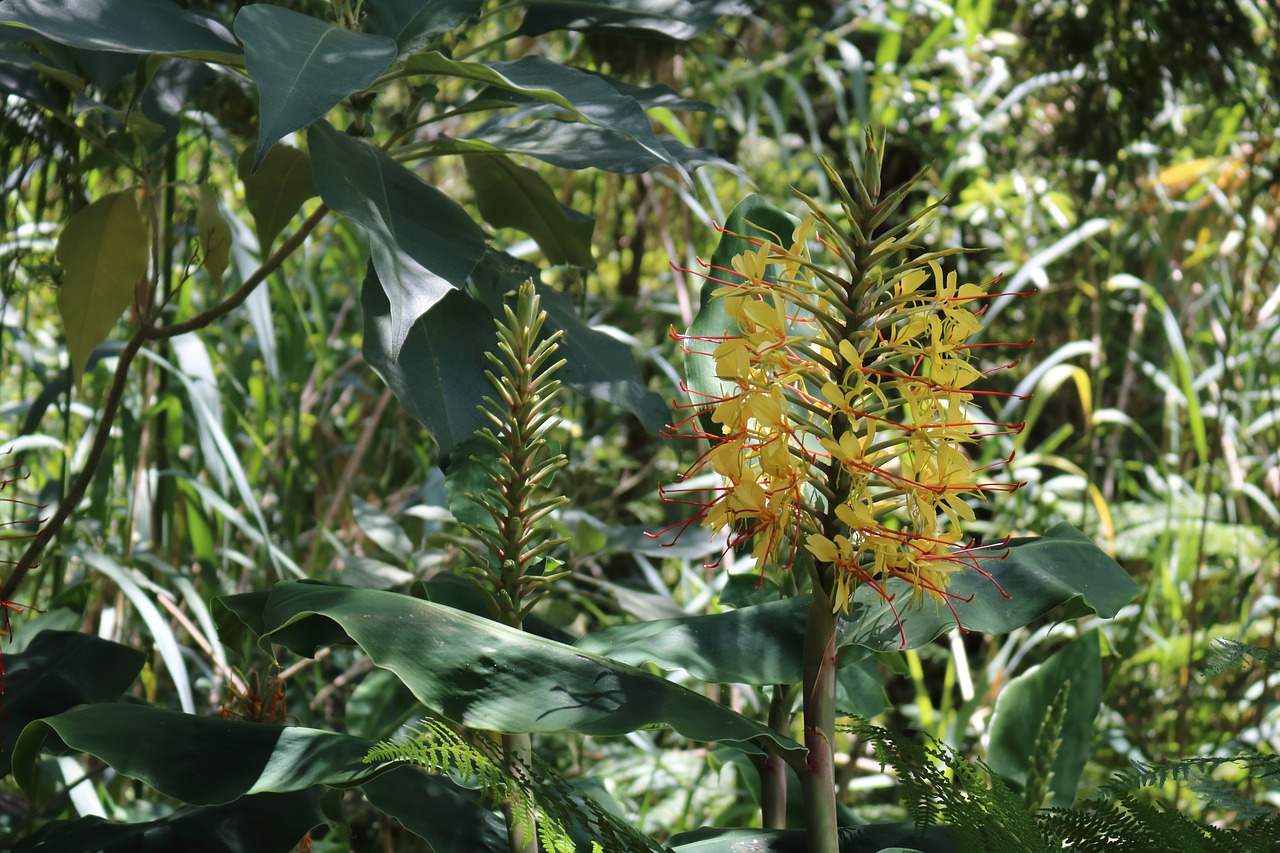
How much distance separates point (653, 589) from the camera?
1.55 metres

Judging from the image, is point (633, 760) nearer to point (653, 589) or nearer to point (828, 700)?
point (653, 589)

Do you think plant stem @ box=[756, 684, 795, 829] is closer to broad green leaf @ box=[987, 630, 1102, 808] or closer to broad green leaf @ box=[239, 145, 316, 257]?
broad green leaf @ box=[987, 630, 1102, 808]

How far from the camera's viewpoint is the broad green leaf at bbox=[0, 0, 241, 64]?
0.62 meters

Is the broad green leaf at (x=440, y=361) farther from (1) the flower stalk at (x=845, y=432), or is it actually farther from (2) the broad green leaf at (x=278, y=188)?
(1) the flower stalk at (x=845, y=432)

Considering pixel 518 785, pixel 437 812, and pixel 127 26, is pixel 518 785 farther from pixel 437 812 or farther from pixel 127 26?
pixel 127 26

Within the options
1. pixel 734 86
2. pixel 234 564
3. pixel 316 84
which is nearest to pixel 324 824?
pixel 316 84

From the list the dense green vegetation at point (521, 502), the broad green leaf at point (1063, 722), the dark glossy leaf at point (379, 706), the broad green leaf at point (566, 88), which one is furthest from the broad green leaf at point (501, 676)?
the broad green leaf at point (1063, 722)

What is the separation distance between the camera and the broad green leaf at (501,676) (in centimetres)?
51

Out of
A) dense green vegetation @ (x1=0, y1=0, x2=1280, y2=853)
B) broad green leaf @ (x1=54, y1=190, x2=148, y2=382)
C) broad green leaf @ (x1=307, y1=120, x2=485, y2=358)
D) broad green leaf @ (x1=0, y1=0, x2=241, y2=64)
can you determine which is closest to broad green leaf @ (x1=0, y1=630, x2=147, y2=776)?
dense green vegetation @ (x1=0, y1=0, x2=1280, y2=853)

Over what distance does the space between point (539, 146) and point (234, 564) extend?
0.99m

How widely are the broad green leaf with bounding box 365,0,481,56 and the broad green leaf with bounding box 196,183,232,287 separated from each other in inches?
8.1

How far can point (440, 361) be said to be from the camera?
2.53ft

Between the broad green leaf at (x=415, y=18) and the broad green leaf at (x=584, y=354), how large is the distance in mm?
192

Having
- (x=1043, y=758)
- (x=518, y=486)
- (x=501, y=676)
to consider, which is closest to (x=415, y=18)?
(x=518, y=486)
